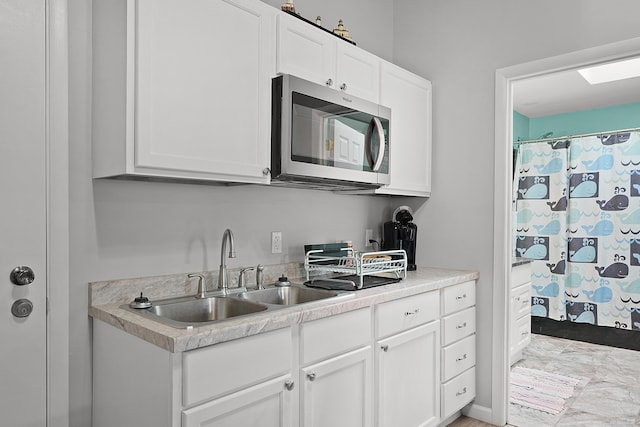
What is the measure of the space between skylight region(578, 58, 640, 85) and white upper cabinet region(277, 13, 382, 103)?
2512mm

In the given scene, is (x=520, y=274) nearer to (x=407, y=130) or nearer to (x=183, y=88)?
(x=407, y=130)

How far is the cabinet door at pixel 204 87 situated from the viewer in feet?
5.00

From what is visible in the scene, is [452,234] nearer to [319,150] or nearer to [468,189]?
[468,189]

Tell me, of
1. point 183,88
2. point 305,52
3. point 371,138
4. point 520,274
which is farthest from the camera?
point 520,274

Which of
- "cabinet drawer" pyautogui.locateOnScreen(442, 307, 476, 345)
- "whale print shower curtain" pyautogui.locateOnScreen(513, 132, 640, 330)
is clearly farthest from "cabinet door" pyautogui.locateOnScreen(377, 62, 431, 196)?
"whale print shower curtain" pyautogui.locateOnScreen(513, 132, 640, 330)

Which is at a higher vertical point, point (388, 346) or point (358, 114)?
point (358, 114)

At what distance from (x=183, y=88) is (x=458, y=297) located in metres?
1.87

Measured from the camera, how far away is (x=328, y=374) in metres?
1.76

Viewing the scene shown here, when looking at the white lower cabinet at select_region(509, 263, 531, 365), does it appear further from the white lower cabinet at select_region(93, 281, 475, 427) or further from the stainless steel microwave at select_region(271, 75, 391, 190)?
the stainless steel microwave at select_region(271, 75, 391, 190)

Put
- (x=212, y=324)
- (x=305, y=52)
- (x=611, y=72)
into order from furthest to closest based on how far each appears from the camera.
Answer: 1. (x=611, y=72)
2. (x=305, y=52)
3. (x=212, y=324)

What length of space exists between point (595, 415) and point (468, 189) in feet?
5.29

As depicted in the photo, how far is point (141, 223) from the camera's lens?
1.82 meters

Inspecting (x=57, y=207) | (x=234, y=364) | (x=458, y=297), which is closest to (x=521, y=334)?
(x=458, y=297)

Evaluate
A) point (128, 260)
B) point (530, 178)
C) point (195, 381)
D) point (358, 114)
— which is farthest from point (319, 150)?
point (530, 178)
